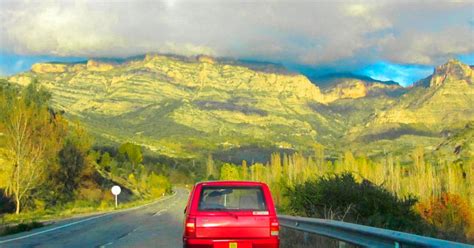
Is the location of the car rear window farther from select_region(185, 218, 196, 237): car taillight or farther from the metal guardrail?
the metal guardrail

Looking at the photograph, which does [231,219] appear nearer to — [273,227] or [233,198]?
[233,198]

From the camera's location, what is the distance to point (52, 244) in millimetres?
19000

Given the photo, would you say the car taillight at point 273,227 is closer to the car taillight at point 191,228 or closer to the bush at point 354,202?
the car taillight at point 191,228

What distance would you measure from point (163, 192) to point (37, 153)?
70.1m

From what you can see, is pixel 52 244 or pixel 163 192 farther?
pixel 163 192

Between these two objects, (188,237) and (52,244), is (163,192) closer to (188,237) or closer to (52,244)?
(52,244)

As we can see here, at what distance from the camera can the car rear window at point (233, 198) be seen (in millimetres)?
10633

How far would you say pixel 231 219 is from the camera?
10.4 meters

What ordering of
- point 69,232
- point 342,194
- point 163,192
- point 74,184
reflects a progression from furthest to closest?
point 163,192 < point 74,184 < point 69,232 < point 342,194

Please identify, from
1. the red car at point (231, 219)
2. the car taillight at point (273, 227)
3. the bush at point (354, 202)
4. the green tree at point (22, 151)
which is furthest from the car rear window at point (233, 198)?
the green tree at point (22, 151)

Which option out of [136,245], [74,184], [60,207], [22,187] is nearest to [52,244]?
[136,245]

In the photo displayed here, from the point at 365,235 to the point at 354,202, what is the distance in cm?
834

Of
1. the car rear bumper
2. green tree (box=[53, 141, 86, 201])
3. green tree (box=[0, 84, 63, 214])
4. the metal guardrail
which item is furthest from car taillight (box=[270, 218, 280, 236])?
green tree (box=[53, 141, 86, 201])

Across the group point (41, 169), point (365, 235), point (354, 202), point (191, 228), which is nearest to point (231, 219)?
point (191, 228)
